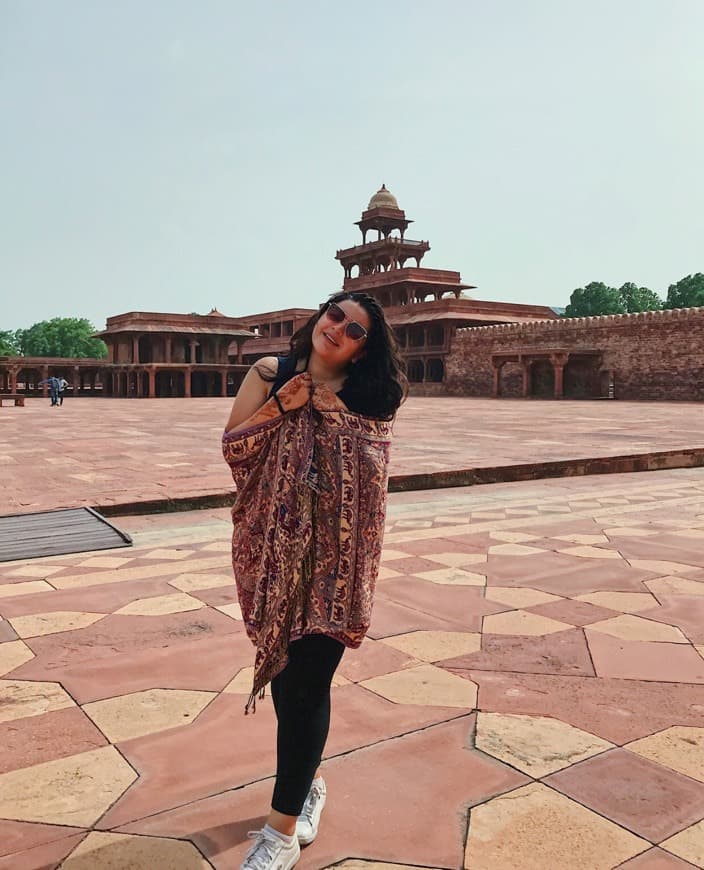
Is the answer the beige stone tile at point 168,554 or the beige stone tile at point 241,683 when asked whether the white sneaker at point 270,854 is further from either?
the beige stone tile at point 168,554

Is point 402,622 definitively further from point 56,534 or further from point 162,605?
point 56,534

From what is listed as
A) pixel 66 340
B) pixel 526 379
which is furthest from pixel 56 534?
pixel 66 340

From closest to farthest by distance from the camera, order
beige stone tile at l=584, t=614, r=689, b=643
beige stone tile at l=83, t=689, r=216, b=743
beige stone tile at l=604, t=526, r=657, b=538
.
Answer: beige stone tile at l=83, t=689, r=216, b=743, beige stone tile at l=584, t=614, r=689, b=643, beige stone tile at l=604, t=526, r=657, b=538

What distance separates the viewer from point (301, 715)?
153cm

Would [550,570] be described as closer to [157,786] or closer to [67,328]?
[157,786]

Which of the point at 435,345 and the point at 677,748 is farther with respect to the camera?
the point at 435,345

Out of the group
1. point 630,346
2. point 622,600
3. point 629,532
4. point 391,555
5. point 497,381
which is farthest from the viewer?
point 497,381

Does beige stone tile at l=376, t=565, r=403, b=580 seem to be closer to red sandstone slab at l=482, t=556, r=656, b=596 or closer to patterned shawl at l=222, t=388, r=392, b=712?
red sandstone slab at l=482, t=556, r=656, b=596

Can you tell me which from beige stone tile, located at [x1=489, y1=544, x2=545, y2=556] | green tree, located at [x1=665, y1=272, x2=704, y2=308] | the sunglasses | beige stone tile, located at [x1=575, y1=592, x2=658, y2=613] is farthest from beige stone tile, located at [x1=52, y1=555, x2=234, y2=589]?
green tree, located at [x1=665, y1=272, x2=704, y2=308]

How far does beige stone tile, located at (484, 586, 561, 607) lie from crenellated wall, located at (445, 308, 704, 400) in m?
25.8

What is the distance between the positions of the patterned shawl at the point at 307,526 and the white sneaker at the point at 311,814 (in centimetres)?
27

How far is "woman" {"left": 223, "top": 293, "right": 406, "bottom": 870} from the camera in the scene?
153cm

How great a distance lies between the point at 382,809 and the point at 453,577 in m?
1.98

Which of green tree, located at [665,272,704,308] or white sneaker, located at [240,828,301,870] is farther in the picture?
green tree, located at [665,272,704,308]
